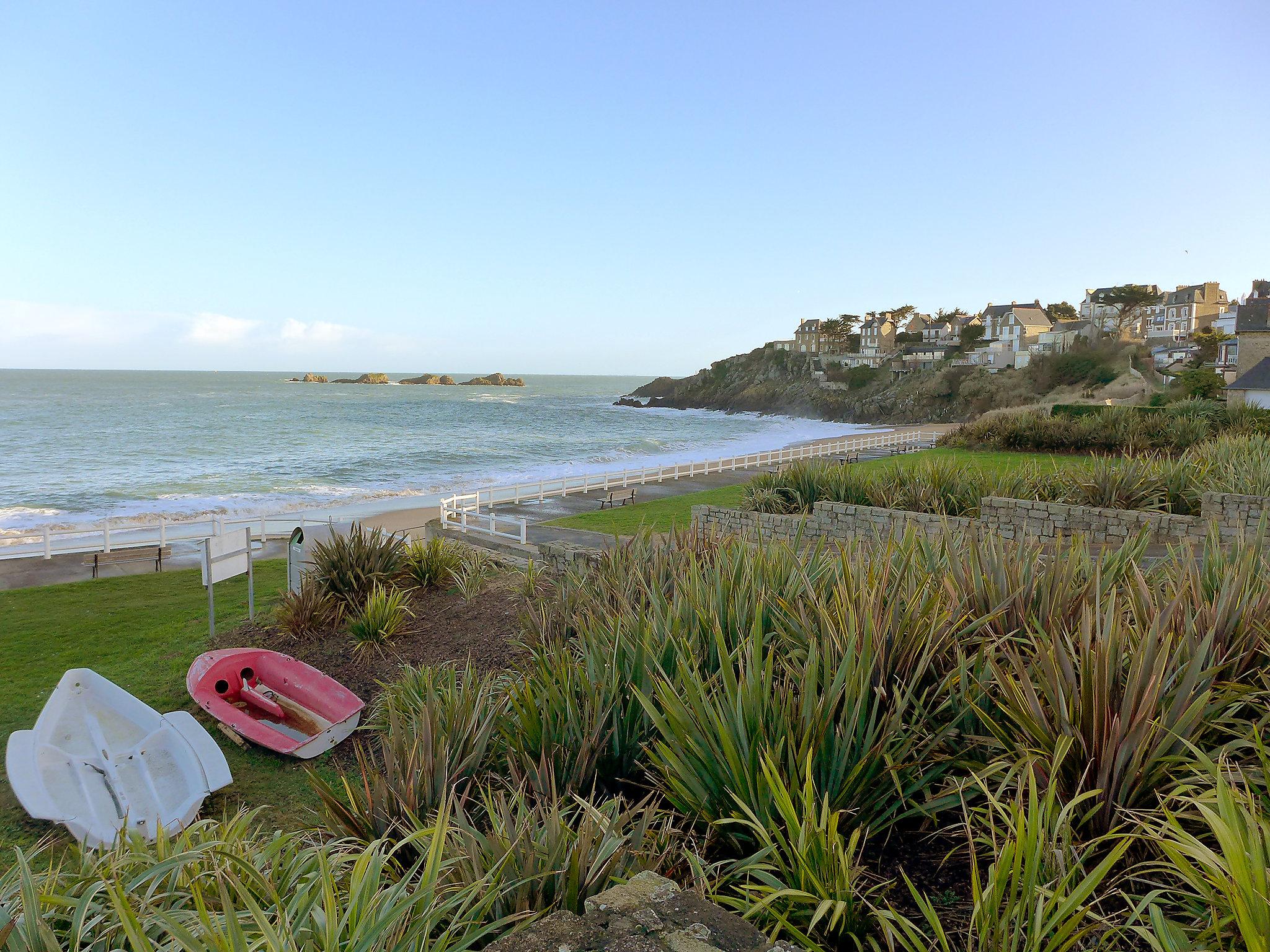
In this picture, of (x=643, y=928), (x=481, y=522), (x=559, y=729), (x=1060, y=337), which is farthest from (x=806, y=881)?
(x=1060, y=337)

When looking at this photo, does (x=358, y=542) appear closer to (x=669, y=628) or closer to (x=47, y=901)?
(x=669, y=628)

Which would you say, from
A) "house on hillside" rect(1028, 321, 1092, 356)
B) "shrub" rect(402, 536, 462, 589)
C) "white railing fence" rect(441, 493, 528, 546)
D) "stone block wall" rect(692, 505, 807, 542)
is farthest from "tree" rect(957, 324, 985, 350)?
"shrub" rect(402, 536, 462, 589)

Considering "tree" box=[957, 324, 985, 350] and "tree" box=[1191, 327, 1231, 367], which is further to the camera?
"tree" box=[957, 324, 985, 350]

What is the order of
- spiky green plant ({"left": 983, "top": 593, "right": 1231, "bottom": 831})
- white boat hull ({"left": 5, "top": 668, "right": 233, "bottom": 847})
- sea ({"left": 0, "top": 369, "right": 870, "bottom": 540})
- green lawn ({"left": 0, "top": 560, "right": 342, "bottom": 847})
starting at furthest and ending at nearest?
sea ({"left": 0, "top": 369, "right": 870, "bottom": 540})
green lawn ({"left": 0, "top": 560, "right": 342, "bottom": 847})
white boat hull ({"left": 5, "top": 668, "right": 233, "bottom": 847})
spiky green plant ({"left": 983, "top": 593, "right": 1231, "bottom": 831})

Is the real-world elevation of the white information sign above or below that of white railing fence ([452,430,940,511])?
above

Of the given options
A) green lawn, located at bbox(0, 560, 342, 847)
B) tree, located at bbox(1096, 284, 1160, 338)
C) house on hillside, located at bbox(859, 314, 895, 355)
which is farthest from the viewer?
house on hillside, located at bbox(859, 314, 895, 355)

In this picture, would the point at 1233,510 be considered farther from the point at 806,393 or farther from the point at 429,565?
the point at 806,393

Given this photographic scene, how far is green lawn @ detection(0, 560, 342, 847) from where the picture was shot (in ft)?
20.4

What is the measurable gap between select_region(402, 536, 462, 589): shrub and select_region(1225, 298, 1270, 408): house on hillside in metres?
28.9

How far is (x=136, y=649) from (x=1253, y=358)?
4842 centimetres

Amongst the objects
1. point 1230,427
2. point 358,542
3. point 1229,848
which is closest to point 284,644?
point 358,542

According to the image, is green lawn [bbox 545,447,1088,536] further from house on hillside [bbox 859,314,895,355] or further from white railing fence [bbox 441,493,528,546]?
house on hillside [bbox 859,314,895,355]

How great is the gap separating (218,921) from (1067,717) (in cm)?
302

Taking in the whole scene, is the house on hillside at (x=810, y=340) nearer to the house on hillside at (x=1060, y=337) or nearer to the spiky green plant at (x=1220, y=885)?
the house on hillside at (x=1060, y=337)
